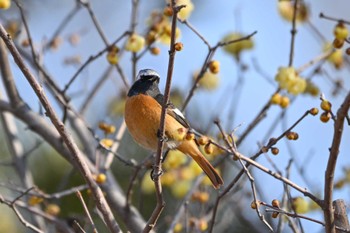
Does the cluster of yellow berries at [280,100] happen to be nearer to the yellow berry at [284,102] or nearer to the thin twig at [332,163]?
the yellow berry at [284,102]

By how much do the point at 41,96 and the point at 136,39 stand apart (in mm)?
1172

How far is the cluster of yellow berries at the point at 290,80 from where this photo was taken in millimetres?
3746

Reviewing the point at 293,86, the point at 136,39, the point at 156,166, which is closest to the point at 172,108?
the point at 136,39

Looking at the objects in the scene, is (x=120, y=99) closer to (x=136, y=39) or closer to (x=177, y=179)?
(x=177, y=179)

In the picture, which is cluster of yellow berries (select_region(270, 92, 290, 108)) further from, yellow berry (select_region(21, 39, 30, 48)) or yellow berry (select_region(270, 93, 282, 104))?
yellow berry (select_region(21, 39, 30, 48))

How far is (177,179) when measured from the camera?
457 cm

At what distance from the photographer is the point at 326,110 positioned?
2.63 m

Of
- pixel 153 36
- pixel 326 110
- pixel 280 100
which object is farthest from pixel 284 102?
A: pixel 326 110

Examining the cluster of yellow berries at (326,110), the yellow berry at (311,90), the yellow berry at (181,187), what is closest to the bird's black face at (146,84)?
the yellow berry at (181,187)

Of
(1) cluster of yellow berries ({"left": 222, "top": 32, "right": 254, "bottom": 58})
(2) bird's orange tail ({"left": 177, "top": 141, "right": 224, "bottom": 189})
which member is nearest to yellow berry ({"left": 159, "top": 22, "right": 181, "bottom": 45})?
(1) cluster of yellow berries ({"left": 222, "top": 32, "right": 254, "bottom": 58})

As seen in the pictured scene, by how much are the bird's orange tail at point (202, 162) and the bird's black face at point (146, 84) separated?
15.5 inches

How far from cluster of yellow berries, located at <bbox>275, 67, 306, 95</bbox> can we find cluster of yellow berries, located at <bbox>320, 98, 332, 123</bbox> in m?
1.09

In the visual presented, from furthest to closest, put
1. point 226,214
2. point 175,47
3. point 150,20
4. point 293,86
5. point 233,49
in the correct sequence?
point 226,214 → point 233,49 → point 150,20 → point 293,86 → point 175,47

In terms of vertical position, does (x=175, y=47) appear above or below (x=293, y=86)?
below
